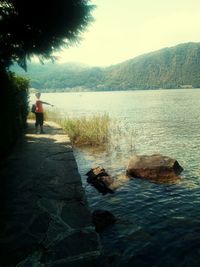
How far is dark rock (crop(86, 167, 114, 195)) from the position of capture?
11.4 m

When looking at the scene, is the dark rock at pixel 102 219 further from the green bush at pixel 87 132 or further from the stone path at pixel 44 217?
the green bush at pixel 87 132

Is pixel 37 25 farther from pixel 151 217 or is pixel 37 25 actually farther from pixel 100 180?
pixel 151 217

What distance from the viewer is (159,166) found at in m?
13.0

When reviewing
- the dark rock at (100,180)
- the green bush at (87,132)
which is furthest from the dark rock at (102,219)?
the green bush at (87,132)

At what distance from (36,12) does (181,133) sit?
1894 centimetres

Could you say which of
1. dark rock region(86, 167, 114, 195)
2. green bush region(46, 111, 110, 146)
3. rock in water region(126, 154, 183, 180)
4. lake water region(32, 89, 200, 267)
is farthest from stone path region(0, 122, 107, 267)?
green bush region(46, 111, 110, 146)

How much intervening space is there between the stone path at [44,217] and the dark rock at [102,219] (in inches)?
47.8

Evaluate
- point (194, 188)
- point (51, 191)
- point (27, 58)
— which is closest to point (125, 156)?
point (194, 188)

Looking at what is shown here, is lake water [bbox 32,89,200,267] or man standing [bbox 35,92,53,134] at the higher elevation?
man standing [bbox 35,92,53,134]

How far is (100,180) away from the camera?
474 inches

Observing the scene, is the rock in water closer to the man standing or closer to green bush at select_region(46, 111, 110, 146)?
the man standing

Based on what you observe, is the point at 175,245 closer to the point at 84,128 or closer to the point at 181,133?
the point at 84,128

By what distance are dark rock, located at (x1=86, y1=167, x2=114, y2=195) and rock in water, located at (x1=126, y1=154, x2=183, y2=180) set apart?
1.35 meters

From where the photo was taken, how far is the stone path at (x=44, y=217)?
4605mm
